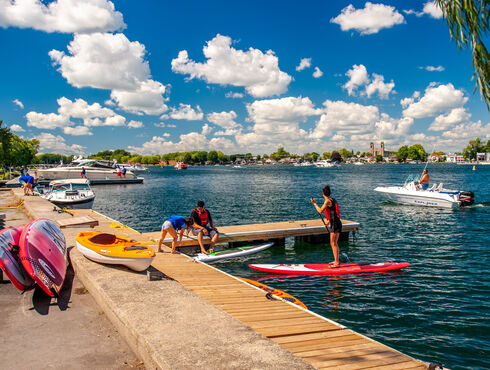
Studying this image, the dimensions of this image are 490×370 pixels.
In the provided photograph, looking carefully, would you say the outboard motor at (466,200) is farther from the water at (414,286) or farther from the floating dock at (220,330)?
the floating dock at (220,330)

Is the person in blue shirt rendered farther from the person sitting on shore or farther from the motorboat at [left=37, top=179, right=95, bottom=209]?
the person sitting on shore

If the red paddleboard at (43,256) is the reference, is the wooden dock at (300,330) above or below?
below

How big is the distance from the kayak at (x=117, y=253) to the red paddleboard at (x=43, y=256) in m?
0.60

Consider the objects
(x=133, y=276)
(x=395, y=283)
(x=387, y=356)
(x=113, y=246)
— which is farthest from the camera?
(x=395, y=283)

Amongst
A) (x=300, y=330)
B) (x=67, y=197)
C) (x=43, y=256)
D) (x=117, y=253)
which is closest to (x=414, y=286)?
(x=300, y=330)

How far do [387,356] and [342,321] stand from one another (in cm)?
437

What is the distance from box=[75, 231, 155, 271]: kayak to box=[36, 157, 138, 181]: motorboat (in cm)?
6848

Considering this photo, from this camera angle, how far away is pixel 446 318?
938 centimetres

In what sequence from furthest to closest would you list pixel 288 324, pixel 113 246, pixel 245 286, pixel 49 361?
pixel 245 286, pixel 113 246, pixel 288 324, pixel 49 361

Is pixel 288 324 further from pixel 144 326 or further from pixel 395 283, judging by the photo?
pixel 395 283

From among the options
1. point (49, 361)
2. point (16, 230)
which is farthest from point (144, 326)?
point (16, 230)

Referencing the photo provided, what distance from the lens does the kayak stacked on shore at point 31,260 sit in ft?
20.9

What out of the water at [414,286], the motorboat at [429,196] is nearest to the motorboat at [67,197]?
the water at [414,286]

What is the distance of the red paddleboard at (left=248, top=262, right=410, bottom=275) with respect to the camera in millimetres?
12680
